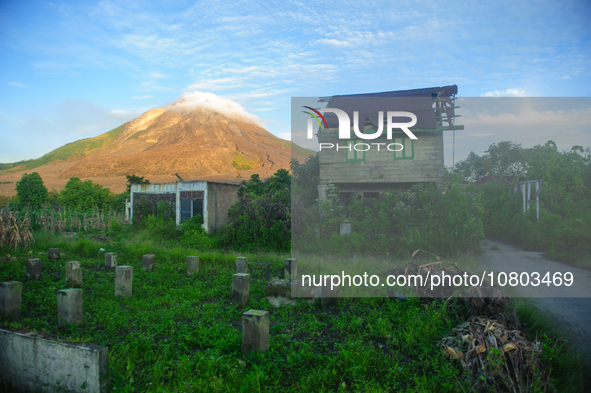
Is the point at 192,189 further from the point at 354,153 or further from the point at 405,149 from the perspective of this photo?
the point at 405,149

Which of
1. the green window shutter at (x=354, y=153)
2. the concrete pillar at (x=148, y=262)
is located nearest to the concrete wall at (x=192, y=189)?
the concrete pillar at (x=148, y=262)

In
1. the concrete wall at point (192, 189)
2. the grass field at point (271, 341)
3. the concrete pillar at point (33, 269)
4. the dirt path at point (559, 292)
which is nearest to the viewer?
the grass field at point (271, 341)

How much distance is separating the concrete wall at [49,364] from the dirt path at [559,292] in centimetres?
561

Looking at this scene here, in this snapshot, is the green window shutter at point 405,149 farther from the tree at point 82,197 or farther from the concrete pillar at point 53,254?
the tree at point 82,197

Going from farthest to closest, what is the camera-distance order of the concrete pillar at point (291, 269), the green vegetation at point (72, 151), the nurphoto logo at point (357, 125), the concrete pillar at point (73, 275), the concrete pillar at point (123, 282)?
1. the green vegetation at point (72, 151)
2. the nurphoto logo at point (357, 125)
3. the concrete pillar at point (291, 269)
4. the concrete pillar at point (73, 275)
5. the concrete pillar at point (123, 282)

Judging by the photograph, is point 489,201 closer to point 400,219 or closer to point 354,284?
point 400,219

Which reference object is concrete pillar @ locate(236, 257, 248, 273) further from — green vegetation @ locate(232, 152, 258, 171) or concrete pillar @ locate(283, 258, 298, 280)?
green vegetation @ locate(232, 152, 258, 171)

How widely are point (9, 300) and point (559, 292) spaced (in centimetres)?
985

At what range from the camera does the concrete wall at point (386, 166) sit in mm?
→ 13742

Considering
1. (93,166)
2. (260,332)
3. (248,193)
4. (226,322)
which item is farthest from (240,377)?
(93,166)

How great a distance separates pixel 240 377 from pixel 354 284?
13.7ft

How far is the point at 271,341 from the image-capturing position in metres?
4.22

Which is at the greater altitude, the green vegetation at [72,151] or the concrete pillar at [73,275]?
the green vegetation at [72,151]

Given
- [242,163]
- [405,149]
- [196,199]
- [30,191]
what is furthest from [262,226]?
[242,163]
